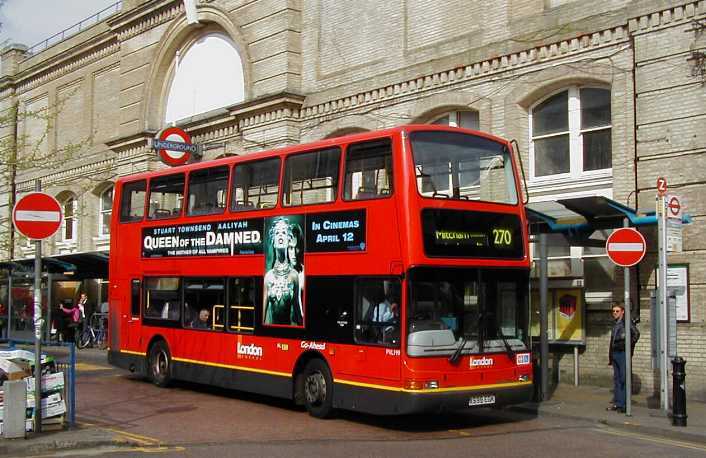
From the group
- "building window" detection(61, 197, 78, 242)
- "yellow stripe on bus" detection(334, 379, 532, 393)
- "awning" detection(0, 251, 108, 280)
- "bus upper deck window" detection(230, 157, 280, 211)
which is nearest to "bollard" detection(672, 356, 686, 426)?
"yellow stripe on bus" detection(334, 379, 532, 393)

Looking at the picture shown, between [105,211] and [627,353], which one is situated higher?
[105,211]

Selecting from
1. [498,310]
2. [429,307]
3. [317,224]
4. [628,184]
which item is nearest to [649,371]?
[628,184]

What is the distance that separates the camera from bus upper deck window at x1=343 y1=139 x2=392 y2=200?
12.0 metres

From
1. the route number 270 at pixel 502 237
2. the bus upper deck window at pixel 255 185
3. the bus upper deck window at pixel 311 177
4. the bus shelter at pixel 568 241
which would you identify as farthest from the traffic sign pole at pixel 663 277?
the bus upper deck window at pixel 255 185

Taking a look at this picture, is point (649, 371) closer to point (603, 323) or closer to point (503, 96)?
point (603, 323)

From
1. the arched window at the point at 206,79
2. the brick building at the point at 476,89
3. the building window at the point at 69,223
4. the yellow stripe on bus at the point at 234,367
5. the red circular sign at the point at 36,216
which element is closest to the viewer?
the red circular sign at the point at 36,216

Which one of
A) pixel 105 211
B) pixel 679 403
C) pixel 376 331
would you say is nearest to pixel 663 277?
pixel 679 403

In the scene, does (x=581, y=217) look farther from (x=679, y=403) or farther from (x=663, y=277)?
(x=679, y=403)

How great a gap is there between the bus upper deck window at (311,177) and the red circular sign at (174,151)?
469 inches

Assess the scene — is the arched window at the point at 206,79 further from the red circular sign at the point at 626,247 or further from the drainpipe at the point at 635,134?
the red circular sign at the point at 626,247

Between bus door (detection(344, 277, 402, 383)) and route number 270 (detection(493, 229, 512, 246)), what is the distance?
5.72 feet

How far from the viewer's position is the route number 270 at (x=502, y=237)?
1238cm

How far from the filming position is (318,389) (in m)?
13.0

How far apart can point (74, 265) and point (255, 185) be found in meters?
15.4
